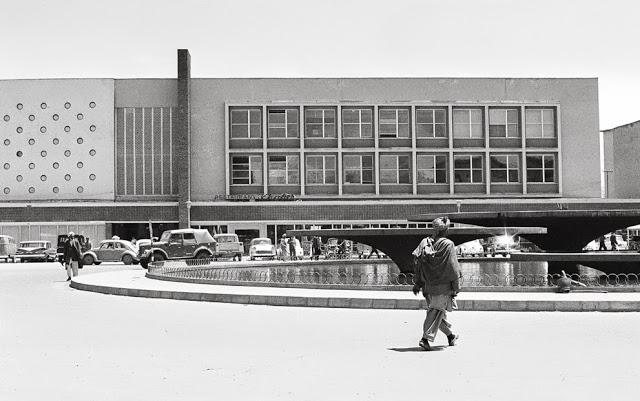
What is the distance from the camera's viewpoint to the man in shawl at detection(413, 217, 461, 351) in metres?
11.2

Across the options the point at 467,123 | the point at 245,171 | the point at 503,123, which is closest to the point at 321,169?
the point at 245,171

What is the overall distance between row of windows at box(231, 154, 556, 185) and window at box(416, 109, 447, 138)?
1596mm

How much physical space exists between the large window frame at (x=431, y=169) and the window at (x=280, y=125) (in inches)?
380

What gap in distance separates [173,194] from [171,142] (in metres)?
3.93

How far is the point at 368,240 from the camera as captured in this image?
79.4 ft

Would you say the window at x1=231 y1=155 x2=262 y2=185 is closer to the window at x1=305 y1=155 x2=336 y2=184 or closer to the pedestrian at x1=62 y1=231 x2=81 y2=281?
the window at x1=305 y1=155 x2=336 y2=184

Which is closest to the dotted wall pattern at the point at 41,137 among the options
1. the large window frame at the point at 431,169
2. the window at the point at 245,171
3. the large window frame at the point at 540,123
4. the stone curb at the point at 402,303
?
the window at the point at 245,171

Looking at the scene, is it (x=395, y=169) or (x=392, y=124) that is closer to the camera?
(x=392, y=124)

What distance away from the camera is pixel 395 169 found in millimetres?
71188

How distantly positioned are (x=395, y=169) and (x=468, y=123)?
656cm

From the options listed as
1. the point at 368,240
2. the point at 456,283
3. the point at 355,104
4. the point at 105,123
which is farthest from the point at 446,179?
the point at 456,283

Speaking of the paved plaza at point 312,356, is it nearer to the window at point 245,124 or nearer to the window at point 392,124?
the window at point 245,124

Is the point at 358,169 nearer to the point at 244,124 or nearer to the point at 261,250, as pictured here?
the point at 244,124

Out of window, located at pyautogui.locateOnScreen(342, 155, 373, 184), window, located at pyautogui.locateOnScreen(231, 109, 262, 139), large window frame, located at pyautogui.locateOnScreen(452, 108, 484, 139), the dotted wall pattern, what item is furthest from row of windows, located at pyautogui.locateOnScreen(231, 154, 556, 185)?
the dotted wall pattern
